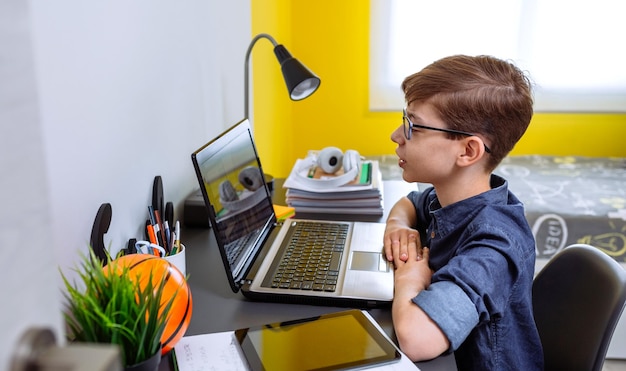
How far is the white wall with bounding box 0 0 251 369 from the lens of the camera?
0.72 ft

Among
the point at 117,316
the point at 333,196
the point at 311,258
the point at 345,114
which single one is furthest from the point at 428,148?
the point at 345,114

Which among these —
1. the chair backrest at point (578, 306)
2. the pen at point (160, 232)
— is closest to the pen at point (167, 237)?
the pen at point (160, 232)

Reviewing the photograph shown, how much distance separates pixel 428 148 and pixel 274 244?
0.37 m

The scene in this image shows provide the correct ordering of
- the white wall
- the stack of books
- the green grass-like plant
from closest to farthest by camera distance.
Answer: the white wall, the green grass-like plant, the stack of books

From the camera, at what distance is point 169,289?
0.73m

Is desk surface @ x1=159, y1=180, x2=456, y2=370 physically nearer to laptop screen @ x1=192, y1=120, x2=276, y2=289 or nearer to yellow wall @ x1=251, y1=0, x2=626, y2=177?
laptop screen @ x1=192, y1=120, x2=276, y2=289

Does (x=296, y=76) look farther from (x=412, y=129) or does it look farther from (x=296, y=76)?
(x=412, y=129)

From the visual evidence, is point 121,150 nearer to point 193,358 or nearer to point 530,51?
point 193,358

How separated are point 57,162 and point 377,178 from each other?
36.9 inches

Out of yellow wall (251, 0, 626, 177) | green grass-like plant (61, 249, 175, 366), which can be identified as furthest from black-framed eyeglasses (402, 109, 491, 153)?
yellow wall (251, 0, 626, 177)

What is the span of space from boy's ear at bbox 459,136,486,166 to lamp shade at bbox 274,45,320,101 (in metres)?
0.53

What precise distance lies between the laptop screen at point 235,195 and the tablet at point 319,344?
0.16 metres

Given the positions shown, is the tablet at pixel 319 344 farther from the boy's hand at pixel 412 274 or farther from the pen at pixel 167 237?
the pen at pixel 167 237

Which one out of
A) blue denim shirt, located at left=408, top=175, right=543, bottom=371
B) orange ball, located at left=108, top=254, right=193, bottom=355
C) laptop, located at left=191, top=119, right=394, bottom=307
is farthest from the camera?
laptop, located at left=191, top=119, right=394, bottom=307
